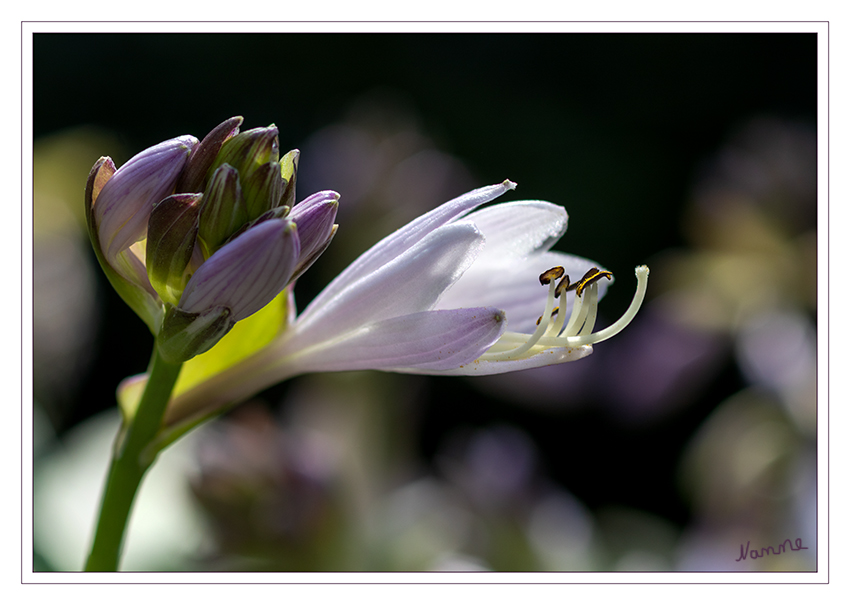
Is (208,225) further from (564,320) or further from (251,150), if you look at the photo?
(564,320)

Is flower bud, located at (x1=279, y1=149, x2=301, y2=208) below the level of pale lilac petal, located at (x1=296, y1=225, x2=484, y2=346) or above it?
above

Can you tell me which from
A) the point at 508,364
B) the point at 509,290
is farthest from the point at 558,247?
the point at 508,364

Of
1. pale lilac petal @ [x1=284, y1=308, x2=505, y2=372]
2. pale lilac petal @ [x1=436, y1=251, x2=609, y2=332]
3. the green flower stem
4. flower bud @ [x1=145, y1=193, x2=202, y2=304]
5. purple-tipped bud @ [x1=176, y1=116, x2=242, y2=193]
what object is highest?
purple-tipped bud @ [x1=176, y1=116, x2=242, y2=193]

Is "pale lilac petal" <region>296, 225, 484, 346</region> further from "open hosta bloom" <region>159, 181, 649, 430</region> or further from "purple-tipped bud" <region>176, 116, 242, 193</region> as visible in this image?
"purple-tipped bud" <region>176, 116, 242, 193</region>
